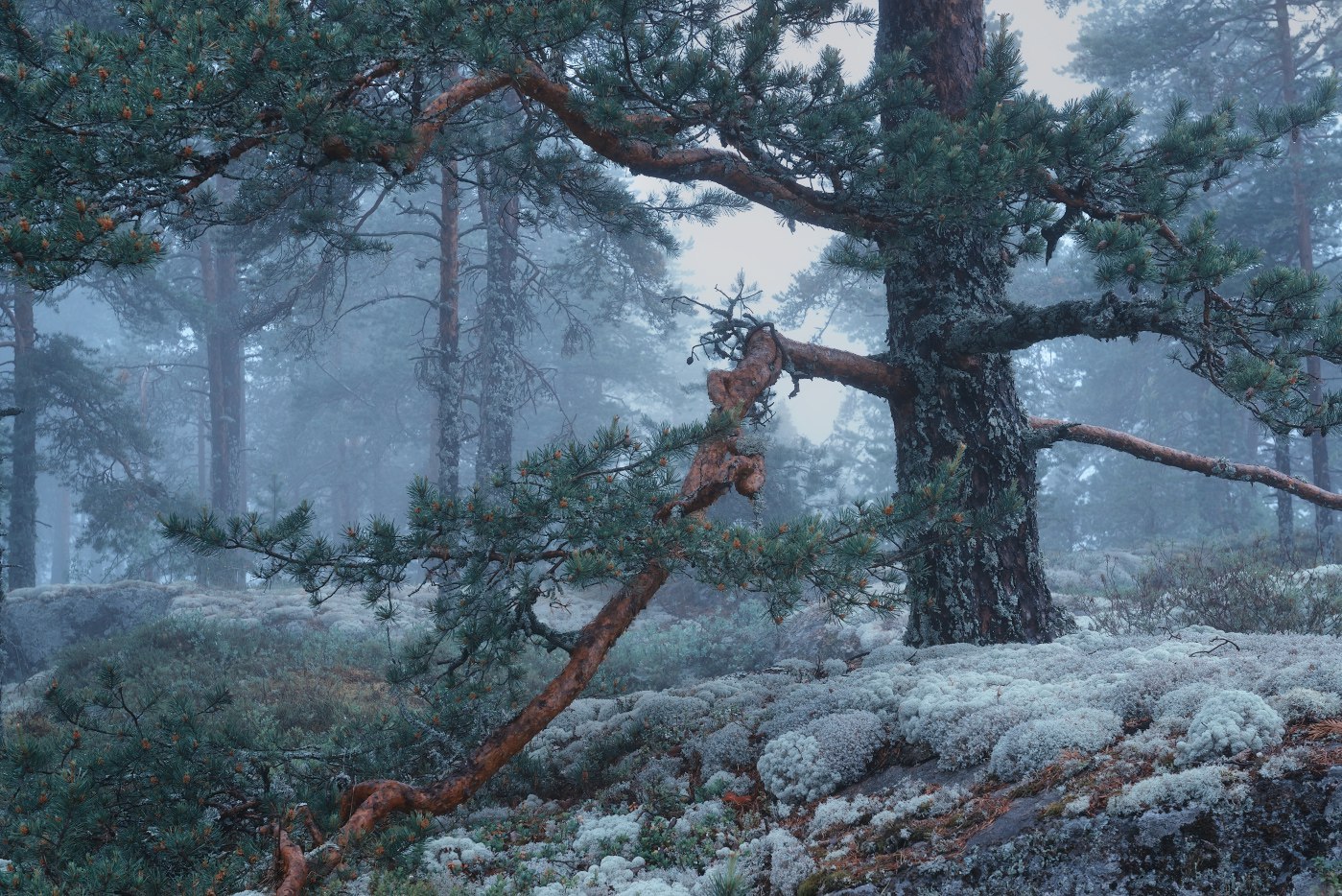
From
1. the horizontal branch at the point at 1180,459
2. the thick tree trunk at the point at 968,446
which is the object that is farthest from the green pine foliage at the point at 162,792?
the horizontal branch at the point at 1180,459

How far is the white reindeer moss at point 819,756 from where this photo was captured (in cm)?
453

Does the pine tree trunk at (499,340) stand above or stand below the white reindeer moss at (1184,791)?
above

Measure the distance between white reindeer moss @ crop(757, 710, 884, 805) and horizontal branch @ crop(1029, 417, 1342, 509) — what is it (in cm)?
289

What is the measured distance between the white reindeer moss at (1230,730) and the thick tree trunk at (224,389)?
2225cm

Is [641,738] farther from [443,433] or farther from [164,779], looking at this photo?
[443,433]

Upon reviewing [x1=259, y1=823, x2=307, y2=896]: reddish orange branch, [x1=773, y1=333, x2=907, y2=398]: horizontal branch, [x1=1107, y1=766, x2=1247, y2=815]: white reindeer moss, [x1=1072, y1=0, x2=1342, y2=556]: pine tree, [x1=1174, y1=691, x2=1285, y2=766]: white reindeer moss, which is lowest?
[x1=259, y1=823, x2=307, y2=896]: reddish orange branch

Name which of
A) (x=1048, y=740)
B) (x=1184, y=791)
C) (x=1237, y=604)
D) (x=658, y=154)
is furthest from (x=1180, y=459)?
(x=658, y=154)

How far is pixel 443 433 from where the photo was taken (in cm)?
1512

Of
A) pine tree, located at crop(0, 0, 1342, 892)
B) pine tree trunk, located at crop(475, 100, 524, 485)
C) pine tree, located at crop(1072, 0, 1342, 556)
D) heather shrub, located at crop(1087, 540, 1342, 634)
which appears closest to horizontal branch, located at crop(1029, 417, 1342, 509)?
pine tree, located at crop(0, 0, 1342, 892)

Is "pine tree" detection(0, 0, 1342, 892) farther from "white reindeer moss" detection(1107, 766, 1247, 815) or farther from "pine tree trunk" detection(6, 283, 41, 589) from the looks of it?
"pine tree trunk" detection(6, 283, 41, 589)

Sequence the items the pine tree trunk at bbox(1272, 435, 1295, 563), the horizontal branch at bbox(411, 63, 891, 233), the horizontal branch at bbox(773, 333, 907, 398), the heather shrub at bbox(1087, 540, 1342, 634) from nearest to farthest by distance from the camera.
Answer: the horizontal branch at bbox(411, 63, 891, 233) → the horizontal branch at bbox(773, 333, 907, 398) → the heather shrub at bbox(1087, 540, 1342, 634) → the pine tree trunk at bbox(1272, 435, 1295, 563)

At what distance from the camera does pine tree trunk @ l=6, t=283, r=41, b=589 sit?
19203 mm

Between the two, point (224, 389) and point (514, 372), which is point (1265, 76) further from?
point (224, 389)

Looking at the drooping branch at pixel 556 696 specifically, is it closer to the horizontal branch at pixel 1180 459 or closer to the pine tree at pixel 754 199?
the pine tree at pixel 754 199
